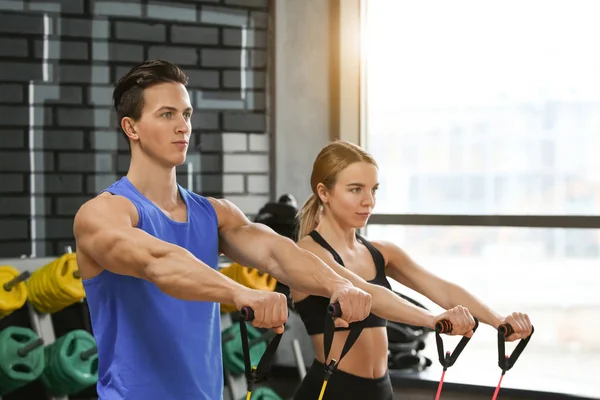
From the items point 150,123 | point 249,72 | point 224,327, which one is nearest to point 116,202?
point 150,123

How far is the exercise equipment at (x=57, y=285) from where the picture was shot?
3.91m

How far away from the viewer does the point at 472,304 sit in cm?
279

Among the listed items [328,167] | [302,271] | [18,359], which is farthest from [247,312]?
[18,359]

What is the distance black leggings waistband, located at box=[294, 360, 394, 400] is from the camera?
9.40 ft

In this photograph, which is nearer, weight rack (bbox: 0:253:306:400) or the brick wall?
weight rack (bbox: 0:253:306:400)

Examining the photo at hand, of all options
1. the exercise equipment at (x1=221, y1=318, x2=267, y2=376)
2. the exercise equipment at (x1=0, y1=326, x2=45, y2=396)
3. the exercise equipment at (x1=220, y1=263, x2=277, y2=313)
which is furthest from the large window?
the exercise equipment at (x1=0, y1=326, x2=45, y2=396)

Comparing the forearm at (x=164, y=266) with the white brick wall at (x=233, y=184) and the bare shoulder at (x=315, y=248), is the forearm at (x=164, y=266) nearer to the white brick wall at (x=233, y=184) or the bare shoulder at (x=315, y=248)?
the bare shoulder at (x=315, y=248)

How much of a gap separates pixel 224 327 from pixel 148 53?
1.42 meters

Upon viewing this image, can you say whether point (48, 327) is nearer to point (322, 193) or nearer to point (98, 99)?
point (98, 99)

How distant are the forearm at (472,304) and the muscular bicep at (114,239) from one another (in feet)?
3.72

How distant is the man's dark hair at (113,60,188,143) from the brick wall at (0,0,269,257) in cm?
221

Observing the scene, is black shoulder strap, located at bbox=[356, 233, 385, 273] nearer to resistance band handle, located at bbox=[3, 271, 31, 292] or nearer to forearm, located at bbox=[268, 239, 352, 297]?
forearm, located at bbox=[268, 239, 352, 297]

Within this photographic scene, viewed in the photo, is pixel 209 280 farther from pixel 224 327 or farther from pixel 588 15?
pixel 588 15

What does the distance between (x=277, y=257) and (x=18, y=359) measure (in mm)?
1948
